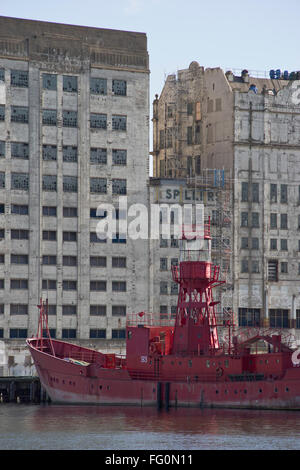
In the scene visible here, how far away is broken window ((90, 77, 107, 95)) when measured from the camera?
126250 millimetres

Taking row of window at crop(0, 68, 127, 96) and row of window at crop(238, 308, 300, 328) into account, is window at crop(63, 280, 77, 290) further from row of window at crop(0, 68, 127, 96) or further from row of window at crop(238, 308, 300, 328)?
row of window at crop(0, 68, 127, 96)

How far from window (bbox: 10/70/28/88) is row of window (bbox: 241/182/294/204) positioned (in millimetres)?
28846

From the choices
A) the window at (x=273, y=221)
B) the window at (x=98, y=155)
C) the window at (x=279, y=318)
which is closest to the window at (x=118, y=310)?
the window at (x=98, y=155)

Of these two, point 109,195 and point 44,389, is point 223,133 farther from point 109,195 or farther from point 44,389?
point 44,389

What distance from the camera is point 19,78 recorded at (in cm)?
12325

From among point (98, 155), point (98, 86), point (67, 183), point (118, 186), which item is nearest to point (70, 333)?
point (67, 183)

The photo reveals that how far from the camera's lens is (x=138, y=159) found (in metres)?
128

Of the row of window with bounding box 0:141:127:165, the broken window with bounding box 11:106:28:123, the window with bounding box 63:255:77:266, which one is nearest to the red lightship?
the window with bounding box 63:255:77:266

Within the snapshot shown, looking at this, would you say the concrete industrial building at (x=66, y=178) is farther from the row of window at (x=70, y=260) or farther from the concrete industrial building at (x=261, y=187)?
the concrete industrial building at (x=261, y=187)

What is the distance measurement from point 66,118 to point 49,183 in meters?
7.67

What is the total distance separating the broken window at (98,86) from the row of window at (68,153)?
21.5 feet

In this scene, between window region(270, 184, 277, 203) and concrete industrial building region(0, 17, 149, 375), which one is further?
window region(270, 184, 277, 203)

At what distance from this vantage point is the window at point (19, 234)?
400 ft

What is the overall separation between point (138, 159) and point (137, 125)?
157 inches
